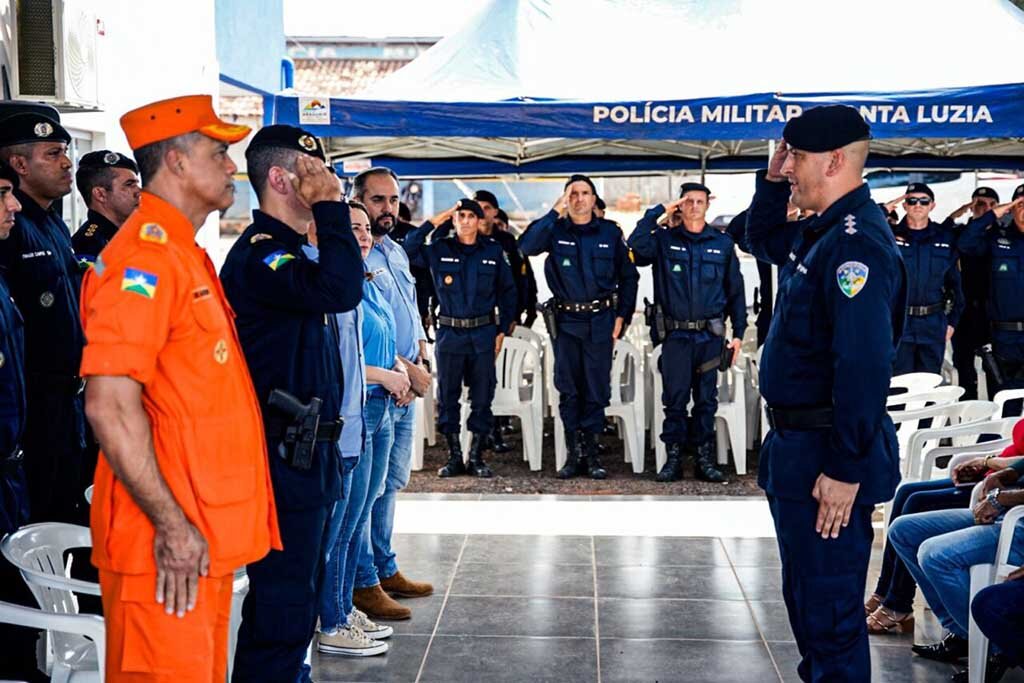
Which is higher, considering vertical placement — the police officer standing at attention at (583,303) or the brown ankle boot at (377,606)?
the police officer standing at attention at (583,303)

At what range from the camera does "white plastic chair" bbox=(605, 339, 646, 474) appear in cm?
774

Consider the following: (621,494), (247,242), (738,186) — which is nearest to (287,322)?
(247,242)

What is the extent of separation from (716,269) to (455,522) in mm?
2420

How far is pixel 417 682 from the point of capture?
3.96m

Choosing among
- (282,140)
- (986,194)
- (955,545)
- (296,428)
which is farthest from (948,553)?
(986,194)

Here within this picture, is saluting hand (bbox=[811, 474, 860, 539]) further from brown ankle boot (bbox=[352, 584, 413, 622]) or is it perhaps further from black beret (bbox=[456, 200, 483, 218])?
black beret (bbox=[456, 200, 483, 218])

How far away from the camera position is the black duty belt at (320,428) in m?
3.01

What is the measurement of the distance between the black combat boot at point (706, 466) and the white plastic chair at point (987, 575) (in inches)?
146

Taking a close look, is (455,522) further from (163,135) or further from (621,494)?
(163,135)

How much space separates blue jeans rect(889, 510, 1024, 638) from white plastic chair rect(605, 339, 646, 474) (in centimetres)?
372

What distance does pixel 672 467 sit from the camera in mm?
7496

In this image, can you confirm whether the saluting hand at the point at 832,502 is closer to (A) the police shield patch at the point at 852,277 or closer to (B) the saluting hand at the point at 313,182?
(A) the police shield patch at the point at 852,277

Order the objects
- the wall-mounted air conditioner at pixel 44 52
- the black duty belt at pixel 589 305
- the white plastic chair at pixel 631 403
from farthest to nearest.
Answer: the white plastic chair at pixel 631 403 < the black duty belt at pixel 589 305 < the wall-mounted air conditioner at pixel 44 52

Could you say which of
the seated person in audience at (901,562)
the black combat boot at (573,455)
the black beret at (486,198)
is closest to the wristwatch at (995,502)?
the seated person in audience at (901,562)
